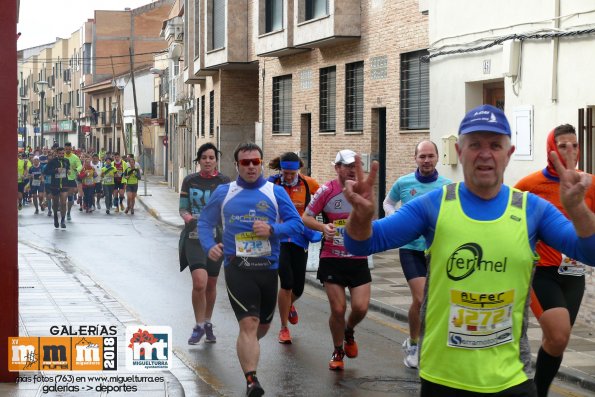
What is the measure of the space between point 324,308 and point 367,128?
468 inches

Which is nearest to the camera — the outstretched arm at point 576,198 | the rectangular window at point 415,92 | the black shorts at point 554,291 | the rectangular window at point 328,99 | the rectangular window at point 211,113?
the outstretched arm at point 576,198

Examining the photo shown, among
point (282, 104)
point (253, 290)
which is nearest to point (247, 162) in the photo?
point (253, 290)

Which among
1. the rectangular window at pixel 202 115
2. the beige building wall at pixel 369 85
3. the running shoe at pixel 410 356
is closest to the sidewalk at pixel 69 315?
the running shoe at pixel 410 356

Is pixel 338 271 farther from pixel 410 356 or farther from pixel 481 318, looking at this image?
pixel 481 318

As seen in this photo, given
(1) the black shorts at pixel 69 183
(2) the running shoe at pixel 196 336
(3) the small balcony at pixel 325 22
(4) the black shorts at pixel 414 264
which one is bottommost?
(2) the running shoe at pixel 196 336

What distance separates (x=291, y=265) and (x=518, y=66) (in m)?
5.25

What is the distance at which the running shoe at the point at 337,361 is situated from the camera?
9719 millimetres

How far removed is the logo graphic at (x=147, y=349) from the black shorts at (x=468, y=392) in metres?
4.83

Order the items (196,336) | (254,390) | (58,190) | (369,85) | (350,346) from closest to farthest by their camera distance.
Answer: (254,390) → (350,346) → (196,336) → (369,85) → (58,190)

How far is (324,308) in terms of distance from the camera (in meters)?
14.1

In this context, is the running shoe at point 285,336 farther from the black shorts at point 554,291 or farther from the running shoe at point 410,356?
the black shorts at point 554,291

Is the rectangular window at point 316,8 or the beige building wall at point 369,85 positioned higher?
the rectangular window at point 316,8

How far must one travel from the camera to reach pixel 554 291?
7516mm

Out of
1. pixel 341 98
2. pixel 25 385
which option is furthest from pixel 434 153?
pixel 341 98
